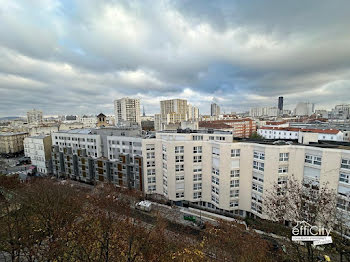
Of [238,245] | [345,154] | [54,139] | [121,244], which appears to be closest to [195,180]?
[238,245]

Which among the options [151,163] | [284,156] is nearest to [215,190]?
[284,156]

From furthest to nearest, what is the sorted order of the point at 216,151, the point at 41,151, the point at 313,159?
the point at 41,151 → the point at 216,151 → the point at 313,159

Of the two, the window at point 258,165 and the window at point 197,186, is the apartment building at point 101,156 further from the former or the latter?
the window at point 258,165

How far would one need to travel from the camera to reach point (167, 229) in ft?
86.3

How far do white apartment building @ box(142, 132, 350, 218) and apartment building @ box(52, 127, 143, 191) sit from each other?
4443 millimetres

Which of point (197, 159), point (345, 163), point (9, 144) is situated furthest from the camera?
point (9, 144)

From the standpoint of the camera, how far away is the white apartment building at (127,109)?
156375 mm

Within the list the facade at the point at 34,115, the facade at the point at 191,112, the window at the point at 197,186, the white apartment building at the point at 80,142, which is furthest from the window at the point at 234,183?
the facade at the point at 34,115

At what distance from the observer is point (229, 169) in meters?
27.4

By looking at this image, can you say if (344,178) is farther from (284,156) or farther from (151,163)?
(151,163)

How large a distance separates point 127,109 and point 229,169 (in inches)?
5665

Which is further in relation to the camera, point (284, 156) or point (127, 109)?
point (127, 109)

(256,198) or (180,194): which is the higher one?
(256,198)

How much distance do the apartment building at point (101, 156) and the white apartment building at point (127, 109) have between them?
4299 inches
